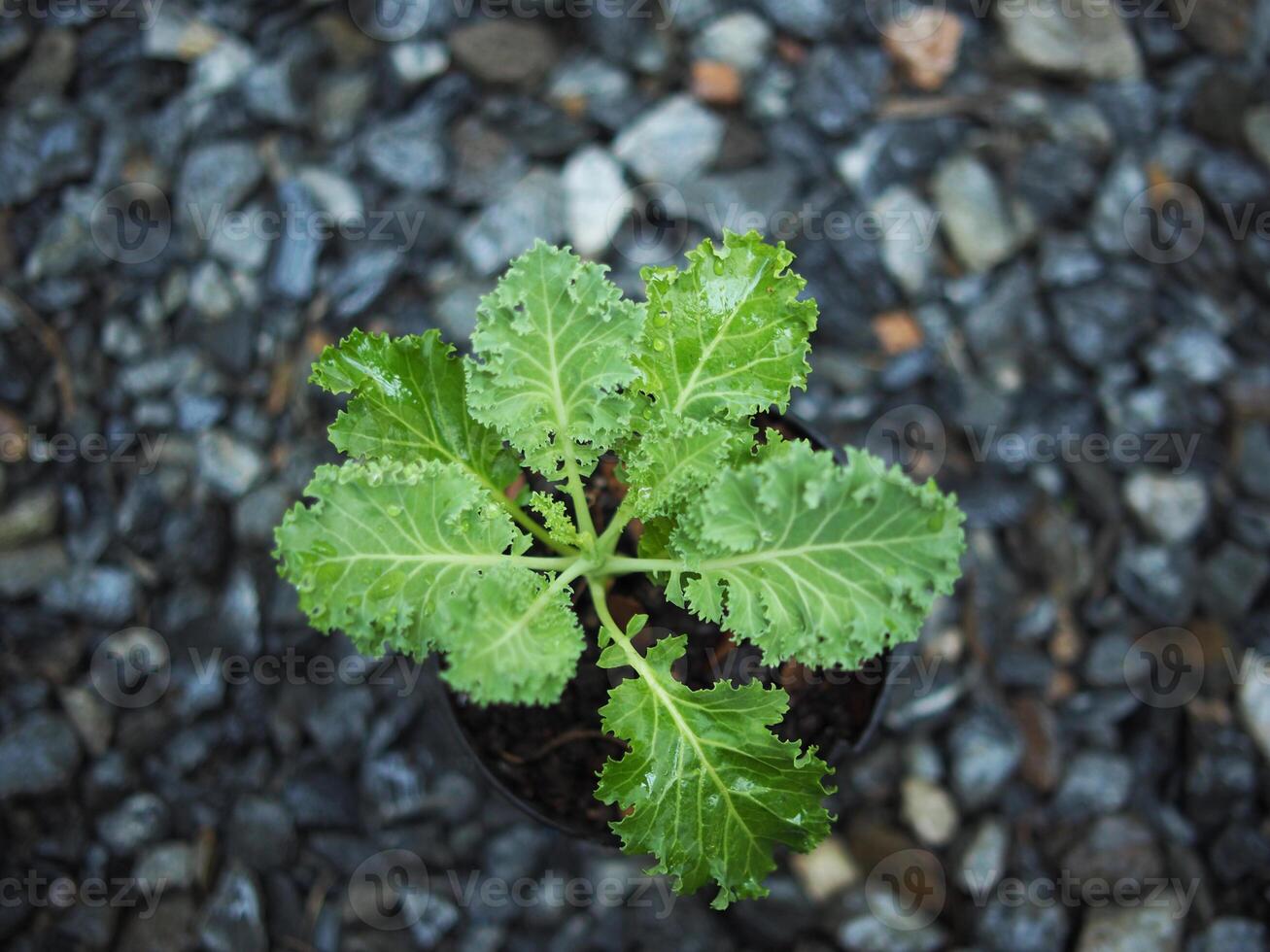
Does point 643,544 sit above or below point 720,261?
below

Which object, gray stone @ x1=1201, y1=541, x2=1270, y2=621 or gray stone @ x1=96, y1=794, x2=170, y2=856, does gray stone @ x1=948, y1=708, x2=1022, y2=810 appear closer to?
gray stone @ x1=1201, y1=541, x2=1270, y2=621

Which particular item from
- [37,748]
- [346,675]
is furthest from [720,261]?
[37,748]

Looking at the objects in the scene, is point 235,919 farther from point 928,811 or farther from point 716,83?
point 716,83

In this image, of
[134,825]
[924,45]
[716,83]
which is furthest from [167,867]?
[924,45]

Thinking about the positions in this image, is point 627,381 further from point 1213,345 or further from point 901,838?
point 1213,345

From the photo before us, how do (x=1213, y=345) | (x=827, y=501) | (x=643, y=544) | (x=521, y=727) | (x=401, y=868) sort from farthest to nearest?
(x=1213, y=345), (x=401, y=868), (x=521, y=727), (x=643, y=544), (x=827, y=501)

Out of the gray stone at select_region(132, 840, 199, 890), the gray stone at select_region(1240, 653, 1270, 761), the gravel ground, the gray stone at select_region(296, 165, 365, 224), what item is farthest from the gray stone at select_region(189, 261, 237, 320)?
the gray stone at select_region(1240, 653, 1270, 761)

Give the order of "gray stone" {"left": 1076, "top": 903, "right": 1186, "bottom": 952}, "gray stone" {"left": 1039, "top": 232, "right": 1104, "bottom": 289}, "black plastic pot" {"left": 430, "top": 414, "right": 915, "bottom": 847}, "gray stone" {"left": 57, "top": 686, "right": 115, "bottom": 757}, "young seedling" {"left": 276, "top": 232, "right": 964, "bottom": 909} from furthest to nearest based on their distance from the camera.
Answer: "gray stone" {"left": 1039, "top": 232, "right": 1104, "bottom": 289} < "gray stone" {"left": 57, "top": 686, "right": 115, "bottom": 757} < "gray stone" {"left": 1076, "top": 903, "right": 1186, "bottom": 952} < "black plastic pot" {"left": 430, "top": 414, "right": 915, "bottom": 847} < "young seedling" {"left": 276, "top": 232, "right": 964, "bottom": 909}

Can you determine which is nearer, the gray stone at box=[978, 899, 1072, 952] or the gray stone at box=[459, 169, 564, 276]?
the gray stone at box=[978, 899, 1072, 952]
